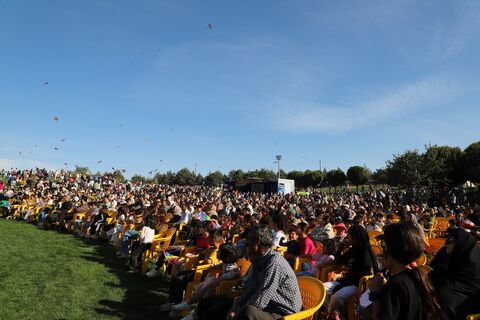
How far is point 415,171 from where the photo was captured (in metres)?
38.0

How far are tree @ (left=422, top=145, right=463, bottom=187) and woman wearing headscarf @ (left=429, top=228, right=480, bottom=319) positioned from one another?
37170 mm

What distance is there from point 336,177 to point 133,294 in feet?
180

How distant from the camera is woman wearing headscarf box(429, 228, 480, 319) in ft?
10.6

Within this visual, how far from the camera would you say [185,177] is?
77.1 meters

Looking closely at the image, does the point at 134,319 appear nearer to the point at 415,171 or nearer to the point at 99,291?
the point at 99,291

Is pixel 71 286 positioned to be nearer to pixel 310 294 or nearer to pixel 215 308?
pixel 215 308

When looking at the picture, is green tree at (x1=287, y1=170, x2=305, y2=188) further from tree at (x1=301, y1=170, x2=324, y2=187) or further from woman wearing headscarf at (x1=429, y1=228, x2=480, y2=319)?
woman wearing headscarf at (x1=429, y1=228, x2=480, y2=319)

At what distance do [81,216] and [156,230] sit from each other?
576cm

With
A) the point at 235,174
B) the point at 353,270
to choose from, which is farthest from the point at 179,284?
the point at 235,174

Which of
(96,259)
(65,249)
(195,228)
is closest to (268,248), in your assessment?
(195,228)

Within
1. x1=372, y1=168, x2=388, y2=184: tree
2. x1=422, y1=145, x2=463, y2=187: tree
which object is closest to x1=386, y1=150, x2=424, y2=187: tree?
x1=422, y1=145, x2=463, y2=187: tree

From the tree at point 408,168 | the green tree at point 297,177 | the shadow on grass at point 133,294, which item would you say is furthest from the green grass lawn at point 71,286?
the green tree at point 297,177

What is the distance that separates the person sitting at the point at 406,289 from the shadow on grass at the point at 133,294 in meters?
4.30

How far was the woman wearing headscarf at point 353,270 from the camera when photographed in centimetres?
440
